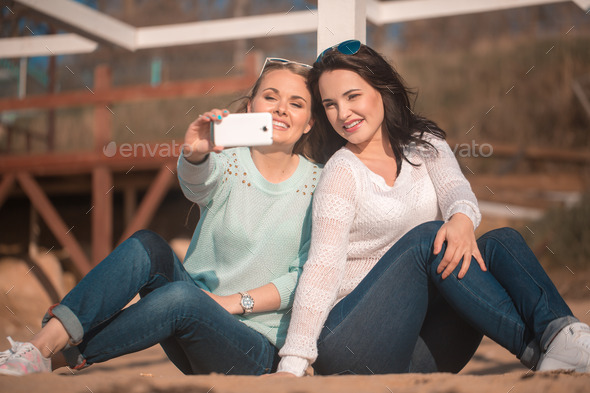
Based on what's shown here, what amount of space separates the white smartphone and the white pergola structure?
1293mm

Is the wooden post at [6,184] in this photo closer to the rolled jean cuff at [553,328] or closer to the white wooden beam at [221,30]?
the white wooden beam at [221,30]

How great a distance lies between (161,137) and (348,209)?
23.3 feet

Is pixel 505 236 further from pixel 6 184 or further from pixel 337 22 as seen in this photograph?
pixel 6 184

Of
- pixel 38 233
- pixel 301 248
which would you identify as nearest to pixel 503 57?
pixel 38 233

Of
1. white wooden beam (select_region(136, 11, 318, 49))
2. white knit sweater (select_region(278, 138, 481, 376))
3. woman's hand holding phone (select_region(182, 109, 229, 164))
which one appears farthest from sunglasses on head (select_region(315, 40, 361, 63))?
white wooden beam (select_region(136, 11, 318, 49))

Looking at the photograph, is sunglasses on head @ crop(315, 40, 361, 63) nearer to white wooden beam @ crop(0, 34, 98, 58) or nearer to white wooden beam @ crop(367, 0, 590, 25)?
white wooden beam @ crop(367, 0, 590, 25)

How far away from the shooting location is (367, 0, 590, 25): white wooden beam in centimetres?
340

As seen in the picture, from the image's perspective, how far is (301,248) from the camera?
6.93ft

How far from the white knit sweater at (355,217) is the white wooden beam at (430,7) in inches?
61.3

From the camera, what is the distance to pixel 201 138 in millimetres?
1945

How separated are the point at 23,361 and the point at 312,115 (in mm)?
1311

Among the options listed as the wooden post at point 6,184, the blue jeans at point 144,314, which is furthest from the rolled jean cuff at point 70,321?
the wooden post at point 6,184

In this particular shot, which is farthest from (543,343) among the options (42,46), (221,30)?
(42,46)

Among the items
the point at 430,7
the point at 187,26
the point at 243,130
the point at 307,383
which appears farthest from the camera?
the point at 187,26
